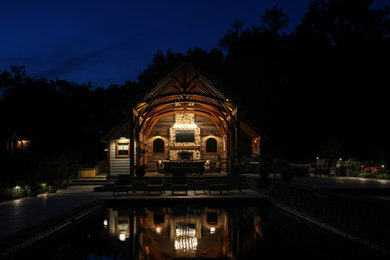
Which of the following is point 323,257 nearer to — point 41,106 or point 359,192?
point 359,192

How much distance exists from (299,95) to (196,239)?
21.7m

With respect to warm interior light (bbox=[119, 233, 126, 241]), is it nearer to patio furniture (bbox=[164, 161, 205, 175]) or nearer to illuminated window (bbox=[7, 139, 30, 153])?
patio furniture (bbox=[164, 161, 205, 175])

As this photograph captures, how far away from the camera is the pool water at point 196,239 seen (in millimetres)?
6070

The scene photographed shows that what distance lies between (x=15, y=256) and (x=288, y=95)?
24.8 meters

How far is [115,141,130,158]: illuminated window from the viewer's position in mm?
21344

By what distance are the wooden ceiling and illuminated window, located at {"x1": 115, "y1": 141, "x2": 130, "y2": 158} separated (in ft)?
4.79

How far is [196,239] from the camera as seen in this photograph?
7121mm

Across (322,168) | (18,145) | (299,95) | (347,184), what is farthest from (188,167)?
(299,95)

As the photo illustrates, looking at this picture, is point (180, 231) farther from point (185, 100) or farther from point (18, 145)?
point (18, 145)

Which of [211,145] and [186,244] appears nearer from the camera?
[186,244]

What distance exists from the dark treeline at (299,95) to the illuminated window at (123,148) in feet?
4.90

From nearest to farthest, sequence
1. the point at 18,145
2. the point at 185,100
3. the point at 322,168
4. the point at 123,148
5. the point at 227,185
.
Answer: the point at 227,185 → the point at 322,168 → the point at 18,145 → the point at 185,100 → the point at 123,148

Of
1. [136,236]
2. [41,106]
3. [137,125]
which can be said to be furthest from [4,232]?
[41,106]

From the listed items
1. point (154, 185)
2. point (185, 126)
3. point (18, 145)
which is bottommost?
point (154, 185)
